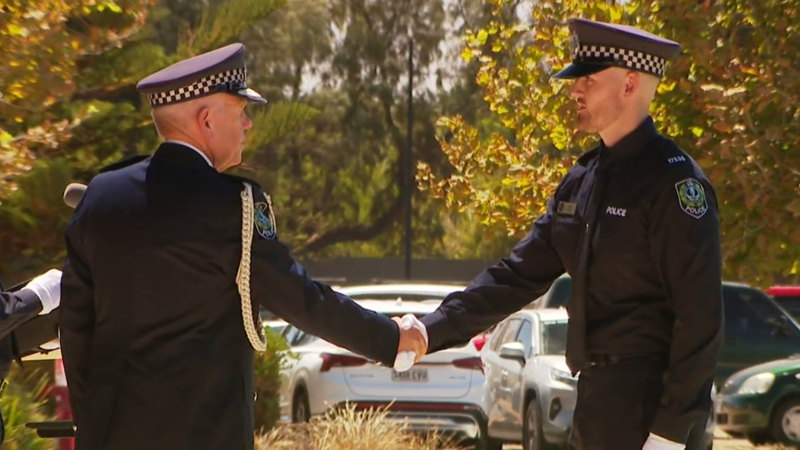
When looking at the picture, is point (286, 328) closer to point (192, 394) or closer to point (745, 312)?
point (745, 312)

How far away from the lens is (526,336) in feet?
52.3

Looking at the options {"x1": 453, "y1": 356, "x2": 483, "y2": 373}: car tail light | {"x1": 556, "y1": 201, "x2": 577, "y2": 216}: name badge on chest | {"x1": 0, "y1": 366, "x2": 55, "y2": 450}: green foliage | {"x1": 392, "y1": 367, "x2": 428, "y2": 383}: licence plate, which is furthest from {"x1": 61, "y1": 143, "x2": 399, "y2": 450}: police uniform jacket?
{"x1": 453, "y1": 356, "x2": 483, "y2": 373}: car tail light

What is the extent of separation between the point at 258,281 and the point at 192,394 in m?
0.43

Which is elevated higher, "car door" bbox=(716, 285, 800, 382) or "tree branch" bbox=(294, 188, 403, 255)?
"car door" bbox=(716, 285, 800, 382)

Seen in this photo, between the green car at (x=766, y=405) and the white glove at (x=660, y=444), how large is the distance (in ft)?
36.4

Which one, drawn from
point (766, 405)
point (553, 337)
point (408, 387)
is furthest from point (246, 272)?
point (766, 405)

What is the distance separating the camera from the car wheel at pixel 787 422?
1589 centimetres

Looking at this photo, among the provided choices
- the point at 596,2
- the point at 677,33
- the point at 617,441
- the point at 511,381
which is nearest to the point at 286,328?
the point at 511,381

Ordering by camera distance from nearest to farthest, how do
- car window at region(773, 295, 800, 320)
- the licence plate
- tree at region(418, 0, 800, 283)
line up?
tree at region(418, 0, 800, 283) → the licence plate → car window at region(773, 295, 800, 320)

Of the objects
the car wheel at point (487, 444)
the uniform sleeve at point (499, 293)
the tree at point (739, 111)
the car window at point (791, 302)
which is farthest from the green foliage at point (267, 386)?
the car window at point (791, 302)

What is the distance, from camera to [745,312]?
62.8 ft

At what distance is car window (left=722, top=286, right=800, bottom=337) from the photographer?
19.0 metres

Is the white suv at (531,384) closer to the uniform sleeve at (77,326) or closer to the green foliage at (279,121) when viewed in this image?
the green foliage at (279,121)

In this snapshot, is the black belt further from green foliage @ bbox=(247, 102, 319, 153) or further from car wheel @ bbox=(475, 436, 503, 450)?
green foliage @ bbox=(247, 102, 319, 153)
